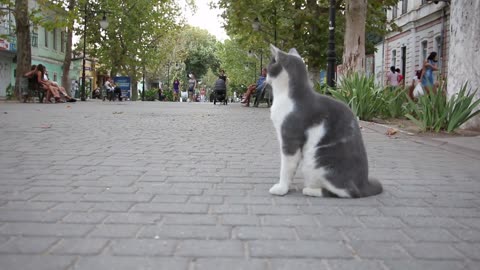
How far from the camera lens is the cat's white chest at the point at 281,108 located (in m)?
3.80

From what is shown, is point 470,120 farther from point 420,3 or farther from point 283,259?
point 420,3

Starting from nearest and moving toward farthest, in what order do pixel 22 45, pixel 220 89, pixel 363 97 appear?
pixel 363 97
pixel 22 45
pixel 220 89

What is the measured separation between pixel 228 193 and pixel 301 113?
0.98m

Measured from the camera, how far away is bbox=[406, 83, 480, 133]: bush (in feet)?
28.3

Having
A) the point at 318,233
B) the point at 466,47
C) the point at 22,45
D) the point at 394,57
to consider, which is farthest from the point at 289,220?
the point at 394,57

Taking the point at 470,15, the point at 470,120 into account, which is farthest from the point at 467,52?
the point at 470,120

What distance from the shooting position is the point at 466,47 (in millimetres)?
9578

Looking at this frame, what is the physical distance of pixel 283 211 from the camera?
352 centimetres

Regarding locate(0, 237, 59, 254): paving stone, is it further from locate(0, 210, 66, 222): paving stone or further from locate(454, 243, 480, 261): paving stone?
locate(454, 243, 480, 261): paving stone

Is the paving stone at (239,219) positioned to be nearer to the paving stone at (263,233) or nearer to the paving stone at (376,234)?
the paving stone at (263,233)

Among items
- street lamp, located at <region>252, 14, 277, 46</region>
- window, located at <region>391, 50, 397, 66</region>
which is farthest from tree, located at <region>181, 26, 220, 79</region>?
street lamp, located at <region>252, 14, 277, 46</region>

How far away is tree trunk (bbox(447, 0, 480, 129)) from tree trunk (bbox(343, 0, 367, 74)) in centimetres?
585

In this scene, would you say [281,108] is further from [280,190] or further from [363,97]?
[363,97]

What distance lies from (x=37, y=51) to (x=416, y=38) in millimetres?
30809
